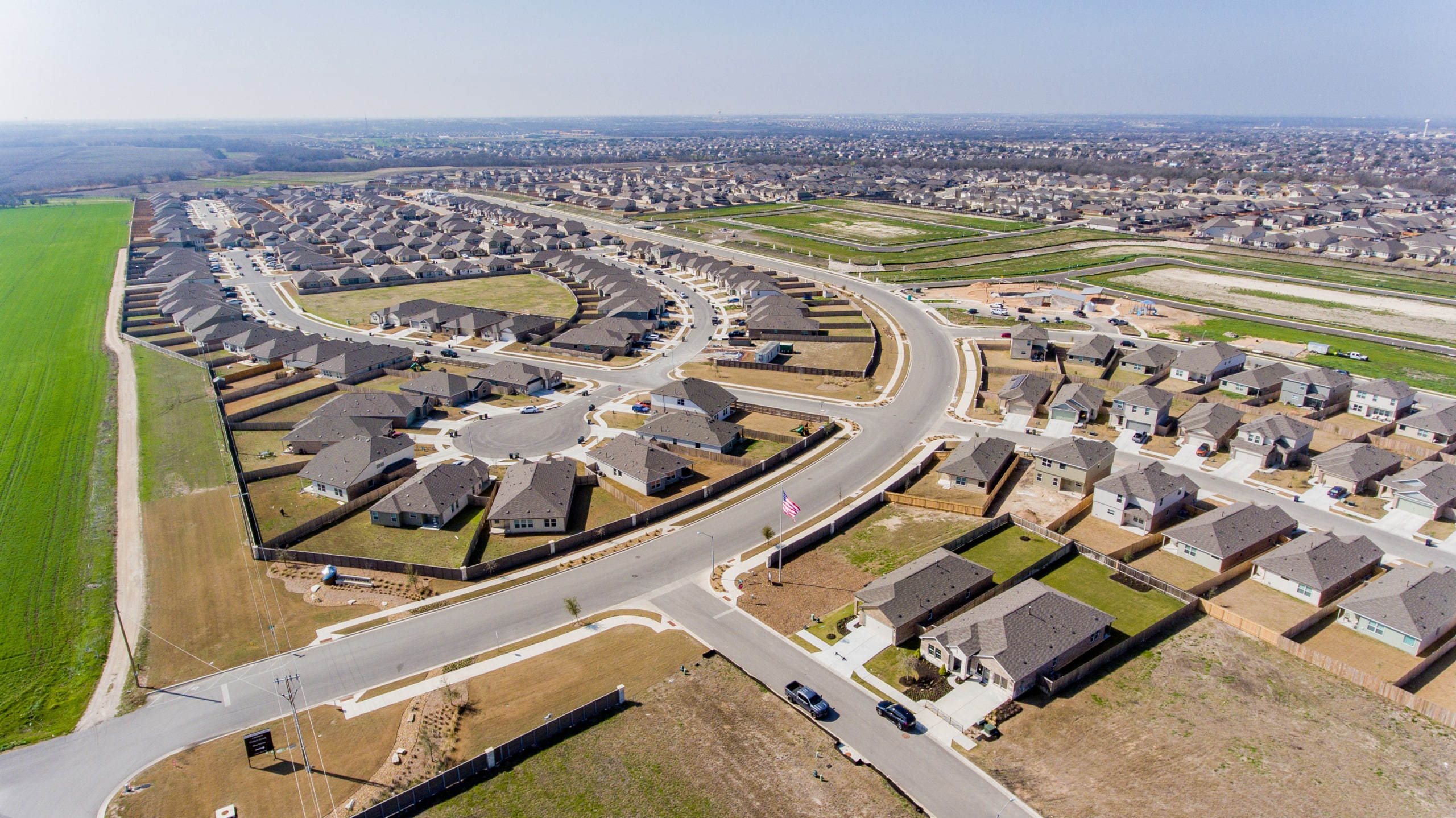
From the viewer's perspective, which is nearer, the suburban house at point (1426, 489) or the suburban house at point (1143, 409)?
the suburban house at point (1426, 489)

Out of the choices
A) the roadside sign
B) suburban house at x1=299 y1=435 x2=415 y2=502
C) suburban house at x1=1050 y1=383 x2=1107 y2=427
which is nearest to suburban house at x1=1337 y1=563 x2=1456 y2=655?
suburban house at x1=1050 y1=383 x2=1107 y2=427

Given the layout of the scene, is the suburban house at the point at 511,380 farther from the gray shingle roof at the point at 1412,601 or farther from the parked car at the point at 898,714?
the gray shingle roof at the point at 1412,601

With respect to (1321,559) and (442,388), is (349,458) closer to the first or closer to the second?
(442,388)

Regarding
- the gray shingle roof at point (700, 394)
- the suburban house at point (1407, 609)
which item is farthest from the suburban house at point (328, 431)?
the suburban house at point (1407, 609)

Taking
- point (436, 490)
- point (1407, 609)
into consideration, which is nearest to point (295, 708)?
point (436, 490)

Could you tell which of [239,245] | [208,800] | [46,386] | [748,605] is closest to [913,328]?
[748,605]
